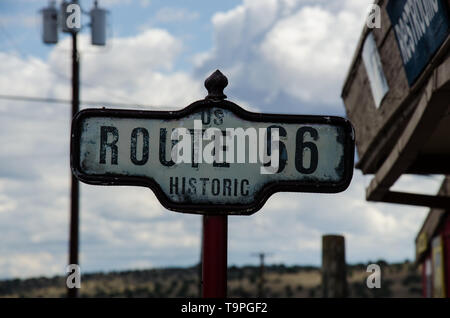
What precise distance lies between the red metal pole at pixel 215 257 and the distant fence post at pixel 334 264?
875cm

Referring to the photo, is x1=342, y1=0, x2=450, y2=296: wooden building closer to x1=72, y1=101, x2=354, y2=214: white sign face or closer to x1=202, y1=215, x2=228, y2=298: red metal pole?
x1=72, y1=101, x2=354, y2=214: white sign face

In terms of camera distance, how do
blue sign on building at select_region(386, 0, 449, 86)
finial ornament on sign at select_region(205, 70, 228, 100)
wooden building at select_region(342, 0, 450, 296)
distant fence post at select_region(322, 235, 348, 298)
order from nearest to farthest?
finial ornament on sign at select_region(205, 70, 228, 100)
blue sign on building at select_region(386, 0, 449, 86)
wooden building at select_region(342, 0, 450, 296)
distant fence post at select_region(322, 235, 348, 298)

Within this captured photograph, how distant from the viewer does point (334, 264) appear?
12.1 meters

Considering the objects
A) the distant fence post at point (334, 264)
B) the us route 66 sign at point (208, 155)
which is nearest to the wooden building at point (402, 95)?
the distant fence post at point (334, 264)

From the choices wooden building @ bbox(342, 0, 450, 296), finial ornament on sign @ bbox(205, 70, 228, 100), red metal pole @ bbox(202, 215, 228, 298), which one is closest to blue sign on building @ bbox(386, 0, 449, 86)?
wooden building @ bbox(342, 0, 450, 296)

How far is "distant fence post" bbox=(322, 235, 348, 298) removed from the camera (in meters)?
12.0

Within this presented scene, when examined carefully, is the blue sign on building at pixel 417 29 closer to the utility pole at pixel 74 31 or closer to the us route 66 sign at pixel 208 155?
the us route 66 sign at pixel 208 155

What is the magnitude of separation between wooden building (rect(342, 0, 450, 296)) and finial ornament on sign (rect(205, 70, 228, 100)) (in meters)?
3.91

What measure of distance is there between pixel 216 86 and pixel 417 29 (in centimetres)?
513
